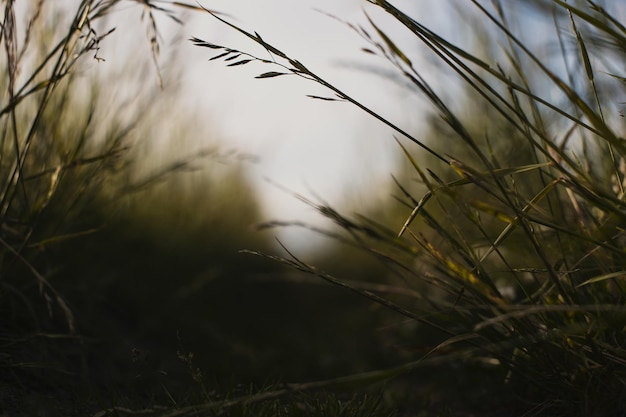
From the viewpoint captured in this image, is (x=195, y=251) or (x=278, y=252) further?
(x=278, y=252)

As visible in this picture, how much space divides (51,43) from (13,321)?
0.99m

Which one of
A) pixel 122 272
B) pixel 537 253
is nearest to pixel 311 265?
pixel 537 253

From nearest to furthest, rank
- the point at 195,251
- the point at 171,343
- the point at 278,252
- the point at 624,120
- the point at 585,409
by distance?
the point at 585,409, the point at 624,120, the point at 171,343, the point at 195,251, the point at 278,252

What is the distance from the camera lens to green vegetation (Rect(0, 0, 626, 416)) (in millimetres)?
1047

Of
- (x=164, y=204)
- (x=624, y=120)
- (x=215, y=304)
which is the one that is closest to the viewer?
(x=624, y=120)

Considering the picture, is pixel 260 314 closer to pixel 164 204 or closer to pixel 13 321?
pixel 164 204

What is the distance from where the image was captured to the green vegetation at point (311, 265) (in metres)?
1.05

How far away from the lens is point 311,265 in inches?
67.4

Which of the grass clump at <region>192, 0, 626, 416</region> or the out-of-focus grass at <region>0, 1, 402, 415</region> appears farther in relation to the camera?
the out-of-focus grass at <region>0, 1, 402, 415</region>

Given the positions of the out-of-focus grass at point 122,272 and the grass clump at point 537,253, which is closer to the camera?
the grass clump at point 537,253

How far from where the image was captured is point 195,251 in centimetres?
335

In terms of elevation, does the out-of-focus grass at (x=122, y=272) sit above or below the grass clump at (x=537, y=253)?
below

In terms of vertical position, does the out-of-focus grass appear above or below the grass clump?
below

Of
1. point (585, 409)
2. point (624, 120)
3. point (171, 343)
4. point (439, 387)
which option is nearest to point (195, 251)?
point (171, 343)
